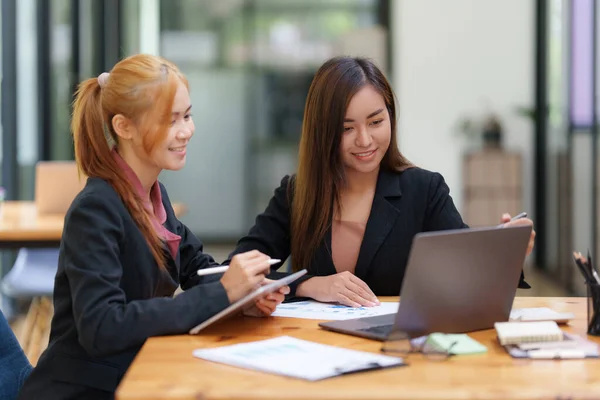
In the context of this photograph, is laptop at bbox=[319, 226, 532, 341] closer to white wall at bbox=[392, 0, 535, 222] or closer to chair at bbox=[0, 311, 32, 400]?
chair at bbox=[0, 311, 32, 400]

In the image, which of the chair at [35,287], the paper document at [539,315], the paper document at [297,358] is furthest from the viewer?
the chair at [35,287]

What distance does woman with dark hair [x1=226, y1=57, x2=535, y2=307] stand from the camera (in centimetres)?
234

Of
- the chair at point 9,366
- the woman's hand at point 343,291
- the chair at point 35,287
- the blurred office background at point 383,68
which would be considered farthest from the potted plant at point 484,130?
the chair at point 9,366

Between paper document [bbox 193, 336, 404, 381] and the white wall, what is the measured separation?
649 cm

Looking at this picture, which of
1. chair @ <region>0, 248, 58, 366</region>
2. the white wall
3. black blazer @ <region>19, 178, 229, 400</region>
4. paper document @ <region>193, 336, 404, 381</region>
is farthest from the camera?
the white wall

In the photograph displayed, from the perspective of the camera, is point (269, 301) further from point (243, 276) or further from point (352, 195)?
point (352, 195)

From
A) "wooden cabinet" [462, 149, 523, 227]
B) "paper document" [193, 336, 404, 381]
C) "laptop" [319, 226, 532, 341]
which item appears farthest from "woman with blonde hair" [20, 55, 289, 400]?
"wooden cabinet" [462, 149, 523, 227]

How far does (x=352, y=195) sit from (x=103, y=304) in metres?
0.97

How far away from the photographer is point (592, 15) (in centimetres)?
583

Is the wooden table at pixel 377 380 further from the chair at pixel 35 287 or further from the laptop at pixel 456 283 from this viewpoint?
the chair at pixel 35 287

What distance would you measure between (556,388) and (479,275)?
1.18 ft

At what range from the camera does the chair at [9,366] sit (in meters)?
1.97

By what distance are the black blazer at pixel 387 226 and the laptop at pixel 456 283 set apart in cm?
60

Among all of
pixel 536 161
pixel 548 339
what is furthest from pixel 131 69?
pixel 536 161
